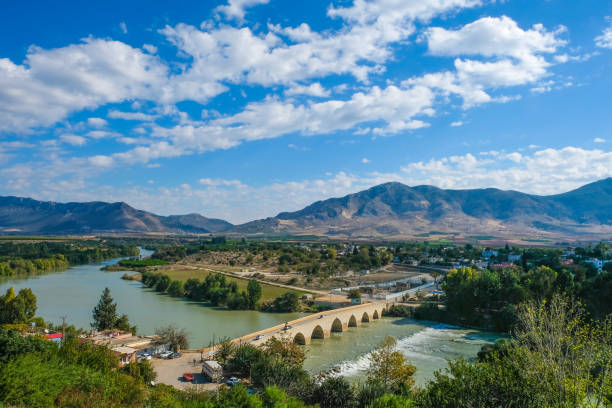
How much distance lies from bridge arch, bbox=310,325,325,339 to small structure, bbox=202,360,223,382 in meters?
12.4

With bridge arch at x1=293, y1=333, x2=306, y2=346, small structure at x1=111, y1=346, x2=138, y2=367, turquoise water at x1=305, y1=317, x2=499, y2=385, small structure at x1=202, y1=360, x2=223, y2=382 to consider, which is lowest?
turquoise water at x1=305, y1=317, x2=499, y2=385

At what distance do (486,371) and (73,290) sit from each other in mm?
50748

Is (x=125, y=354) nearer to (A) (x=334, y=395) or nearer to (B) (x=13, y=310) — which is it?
(A) (x=334, y=395)

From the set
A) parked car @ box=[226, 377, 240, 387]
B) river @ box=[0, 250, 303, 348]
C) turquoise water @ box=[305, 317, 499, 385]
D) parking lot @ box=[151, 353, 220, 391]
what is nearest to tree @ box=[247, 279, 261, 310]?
river @ box=[0, 250, 303, 348]

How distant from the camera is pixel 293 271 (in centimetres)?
7544

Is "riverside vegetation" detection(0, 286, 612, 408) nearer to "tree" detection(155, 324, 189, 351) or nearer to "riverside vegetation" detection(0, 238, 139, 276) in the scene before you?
"tree" detection(155, 324, 189, 351)

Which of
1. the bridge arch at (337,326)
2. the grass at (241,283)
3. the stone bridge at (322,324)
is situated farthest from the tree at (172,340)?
the grass at (241,283)

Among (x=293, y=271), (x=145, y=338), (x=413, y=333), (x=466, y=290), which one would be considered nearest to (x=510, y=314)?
(x=466, y=290)

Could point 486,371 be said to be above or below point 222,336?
above

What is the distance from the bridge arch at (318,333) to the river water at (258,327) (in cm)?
60

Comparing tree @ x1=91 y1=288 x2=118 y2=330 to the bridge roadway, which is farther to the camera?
tree @ x1=91 y1=288 x2=118 y2=330

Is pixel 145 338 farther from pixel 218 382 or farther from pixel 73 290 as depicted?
pixel 73 290

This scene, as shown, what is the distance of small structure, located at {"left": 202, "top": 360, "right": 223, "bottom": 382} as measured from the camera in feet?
63.6

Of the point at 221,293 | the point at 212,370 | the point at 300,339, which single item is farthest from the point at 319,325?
the point at 221,293
